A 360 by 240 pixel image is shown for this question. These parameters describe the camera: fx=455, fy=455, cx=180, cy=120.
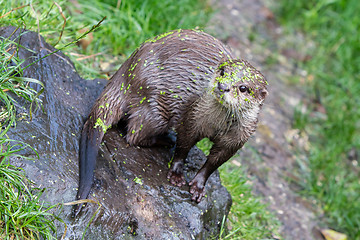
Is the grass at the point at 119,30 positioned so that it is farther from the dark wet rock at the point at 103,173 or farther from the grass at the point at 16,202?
the grass at the point at 16,202

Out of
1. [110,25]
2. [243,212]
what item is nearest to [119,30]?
[110,25]

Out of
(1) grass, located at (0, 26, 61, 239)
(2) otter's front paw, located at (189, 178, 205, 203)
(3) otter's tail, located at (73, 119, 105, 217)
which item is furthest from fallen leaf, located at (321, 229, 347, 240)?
(1) grass, located at (0, 26, 61, 239)

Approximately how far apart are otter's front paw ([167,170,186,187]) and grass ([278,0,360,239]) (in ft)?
6.55

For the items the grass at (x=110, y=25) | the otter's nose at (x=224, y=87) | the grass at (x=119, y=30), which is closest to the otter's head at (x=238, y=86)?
the otter's nose at (x=224, y=87)

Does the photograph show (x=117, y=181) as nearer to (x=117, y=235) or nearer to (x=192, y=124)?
(x=117, y=235)

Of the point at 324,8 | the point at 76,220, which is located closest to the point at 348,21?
the point at 324,8

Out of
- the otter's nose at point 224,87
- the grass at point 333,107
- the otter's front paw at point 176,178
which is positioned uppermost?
the otter's nose at point 224,87

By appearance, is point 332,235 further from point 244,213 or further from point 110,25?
point 110,25

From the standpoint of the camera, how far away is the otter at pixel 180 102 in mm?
2439

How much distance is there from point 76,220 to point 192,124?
0.83 metres

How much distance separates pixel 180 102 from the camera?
2623 mm

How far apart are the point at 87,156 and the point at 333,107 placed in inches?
154

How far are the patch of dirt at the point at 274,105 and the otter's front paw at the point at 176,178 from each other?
790 millimetres

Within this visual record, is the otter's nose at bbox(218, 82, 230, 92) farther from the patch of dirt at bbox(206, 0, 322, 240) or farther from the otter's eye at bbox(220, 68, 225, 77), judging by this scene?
→ the patch of dirt at bbox(206, 0, 322, 240)
